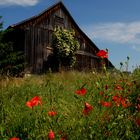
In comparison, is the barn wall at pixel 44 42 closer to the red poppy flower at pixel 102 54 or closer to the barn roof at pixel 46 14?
the barn roof at pixel 46 14

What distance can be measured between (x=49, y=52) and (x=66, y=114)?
1125 inches

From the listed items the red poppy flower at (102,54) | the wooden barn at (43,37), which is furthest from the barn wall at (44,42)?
the red poppy flower at (102,54)

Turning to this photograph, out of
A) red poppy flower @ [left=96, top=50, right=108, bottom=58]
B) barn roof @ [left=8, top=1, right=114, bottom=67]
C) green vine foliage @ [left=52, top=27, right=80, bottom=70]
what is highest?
barn roof @ [left=8, top=1, right=114, bottom=67]

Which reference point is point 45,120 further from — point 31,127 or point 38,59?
point 38,59

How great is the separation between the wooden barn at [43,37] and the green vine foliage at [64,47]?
1.45 ft

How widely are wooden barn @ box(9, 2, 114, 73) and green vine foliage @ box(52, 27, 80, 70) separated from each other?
0.44 meters

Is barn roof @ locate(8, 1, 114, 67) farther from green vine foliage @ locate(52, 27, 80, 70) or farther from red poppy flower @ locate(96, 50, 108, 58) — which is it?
red poppy flower @ locate(96, 50, 108, 58)

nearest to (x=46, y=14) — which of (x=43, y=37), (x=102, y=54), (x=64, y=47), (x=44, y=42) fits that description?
(x=43, y=37)

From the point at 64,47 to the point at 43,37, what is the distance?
5.56 feet

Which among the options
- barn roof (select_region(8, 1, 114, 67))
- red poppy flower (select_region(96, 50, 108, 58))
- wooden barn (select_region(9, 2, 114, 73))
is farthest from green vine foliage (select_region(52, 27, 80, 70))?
red poppy flower (select_region(96, 50, 108, 58))

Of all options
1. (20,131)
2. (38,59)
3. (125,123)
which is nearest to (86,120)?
(125,123)

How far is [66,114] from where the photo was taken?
505 cm

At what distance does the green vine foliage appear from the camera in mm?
33531

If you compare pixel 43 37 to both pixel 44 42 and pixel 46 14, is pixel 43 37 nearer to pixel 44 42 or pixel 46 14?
pixel 44 42
